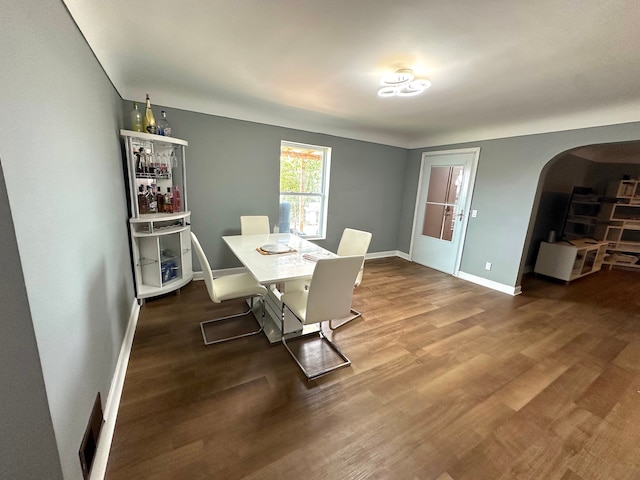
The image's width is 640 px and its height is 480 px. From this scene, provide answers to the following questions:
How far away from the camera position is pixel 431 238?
15.1 feet

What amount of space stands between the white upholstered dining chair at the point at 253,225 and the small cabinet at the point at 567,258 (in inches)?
186

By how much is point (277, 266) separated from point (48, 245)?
130 cm

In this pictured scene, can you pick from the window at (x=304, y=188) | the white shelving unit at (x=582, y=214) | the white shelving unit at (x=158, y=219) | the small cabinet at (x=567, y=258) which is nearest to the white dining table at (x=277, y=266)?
the white shelving unit at (x=158, y=219)

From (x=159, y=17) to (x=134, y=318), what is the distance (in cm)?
239

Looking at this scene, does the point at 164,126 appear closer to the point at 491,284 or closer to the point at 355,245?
the point at 355,245

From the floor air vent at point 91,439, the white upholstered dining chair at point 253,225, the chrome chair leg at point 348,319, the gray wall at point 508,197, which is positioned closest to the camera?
the floor air vent at point 91,439

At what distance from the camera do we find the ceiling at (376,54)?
136cm

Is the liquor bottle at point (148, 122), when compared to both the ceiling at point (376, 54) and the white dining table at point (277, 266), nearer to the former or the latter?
the ceiling at point (376, 54)

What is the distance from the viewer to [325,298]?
1.78m

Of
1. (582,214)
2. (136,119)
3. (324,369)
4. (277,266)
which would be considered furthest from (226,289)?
(582,214)

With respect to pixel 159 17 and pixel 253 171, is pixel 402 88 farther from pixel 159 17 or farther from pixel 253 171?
pixel 253 171

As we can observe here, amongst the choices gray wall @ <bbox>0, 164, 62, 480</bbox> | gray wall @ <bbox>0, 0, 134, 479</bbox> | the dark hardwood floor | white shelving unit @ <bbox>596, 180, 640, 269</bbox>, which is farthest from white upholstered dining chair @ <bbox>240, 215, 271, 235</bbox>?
white shelving unit @ <bbox>596, 180, 640, 269</bbox>

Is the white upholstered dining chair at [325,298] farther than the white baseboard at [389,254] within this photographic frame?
No

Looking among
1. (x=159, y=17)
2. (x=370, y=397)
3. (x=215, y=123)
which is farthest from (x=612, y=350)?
(x=215, y=123)
